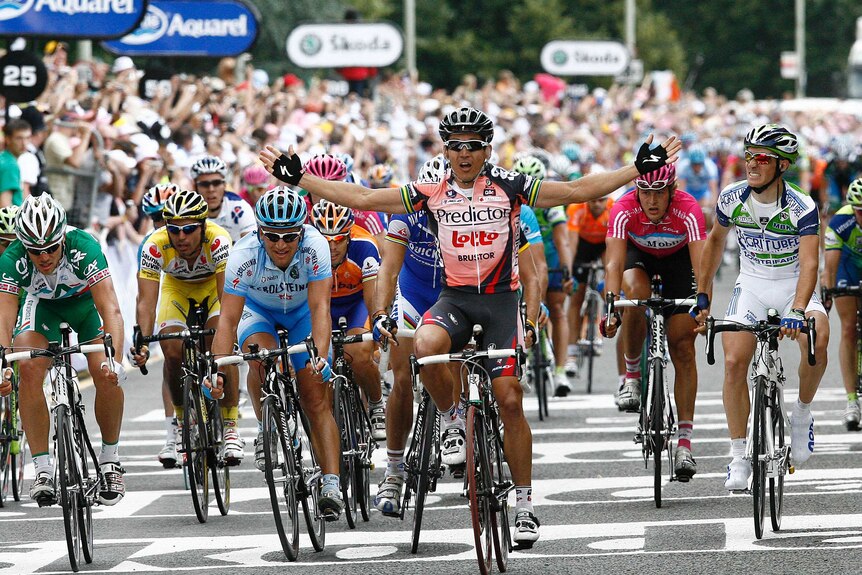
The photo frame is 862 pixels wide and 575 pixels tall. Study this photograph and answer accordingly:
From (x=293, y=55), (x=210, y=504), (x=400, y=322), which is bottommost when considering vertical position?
(x=210, y=504)

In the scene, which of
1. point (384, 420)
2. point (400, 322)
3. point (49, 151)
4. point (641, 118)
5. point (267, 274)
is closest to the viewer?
point (267, 274)

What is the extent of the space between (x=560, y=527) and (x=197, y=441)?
7.17ft

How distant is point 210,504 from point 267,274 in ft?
6.89

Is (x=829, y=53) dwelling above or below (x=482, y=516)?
above

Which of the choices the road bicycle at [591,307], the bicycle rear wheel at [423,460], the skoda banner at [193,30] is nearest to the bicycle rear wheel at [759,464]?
the bicycle rear wheel at [423,460]

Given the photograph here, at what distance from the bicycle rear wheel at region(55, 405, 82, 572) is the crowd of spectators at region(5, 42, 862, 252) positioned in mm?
6607

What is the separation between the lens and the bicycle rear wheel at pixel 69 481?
350 inches

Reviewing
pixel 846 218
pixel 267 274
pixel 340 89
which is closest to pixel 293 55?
pixel 340 89

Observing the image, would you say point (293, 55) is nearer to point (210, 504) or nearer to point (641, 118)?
point (641, 118)

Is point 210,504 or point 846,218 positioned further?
point 846,218

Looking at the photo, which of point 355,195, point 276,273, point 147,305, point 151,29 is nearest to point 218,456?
point 147,305

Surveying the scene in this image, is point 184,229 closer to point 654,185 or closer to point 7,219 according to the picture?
point 7,219

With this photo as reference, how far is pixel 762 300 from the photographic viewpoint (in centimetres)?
1004

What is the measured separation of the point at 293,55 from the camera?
3036 centimetres
